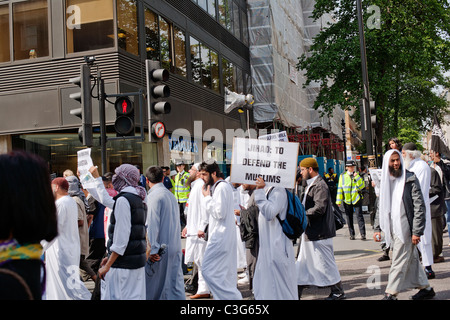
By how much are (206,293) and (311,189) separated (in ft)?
7.06

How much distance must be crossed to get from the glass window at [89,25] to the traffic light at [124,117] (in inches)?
339

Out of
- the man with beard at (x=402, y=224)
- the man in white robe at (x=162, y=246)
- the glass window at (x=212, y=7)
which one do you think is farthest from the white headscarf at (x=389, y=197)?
the glass window at (x=212, y=7)

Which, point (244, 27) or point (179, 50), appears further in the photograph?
point (244, 27)

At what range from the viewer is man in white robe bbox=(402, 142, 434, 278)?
8266mm

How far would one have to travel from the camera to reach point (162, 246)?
638cm

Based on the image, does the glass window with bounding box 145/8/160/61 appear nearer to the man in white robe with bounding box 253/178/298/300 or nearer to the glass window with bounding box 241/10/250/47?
the glass window with bounding box 241/10/250/47

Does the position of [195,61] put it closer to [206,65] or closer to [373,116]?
[206,65]

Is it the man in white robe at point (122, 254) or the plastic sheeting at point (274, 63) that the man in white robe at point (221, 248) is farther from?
Answer: the plastic sheeting at point (274, 63)

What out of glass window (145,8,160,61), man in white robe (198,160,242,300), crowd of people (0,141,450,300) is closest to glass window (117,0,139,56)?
glass window (145,8,160,61)

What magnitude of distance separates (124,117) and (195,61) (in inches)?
577

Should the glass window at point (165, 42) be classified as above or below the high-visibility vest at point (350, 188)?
above

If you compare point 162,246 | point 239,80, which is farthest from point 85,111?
point 239,80

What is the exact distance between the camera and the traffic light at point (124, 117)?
940 centimetres

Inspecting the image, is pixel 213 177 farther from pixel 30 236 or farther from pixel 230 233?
pixel 30 236
